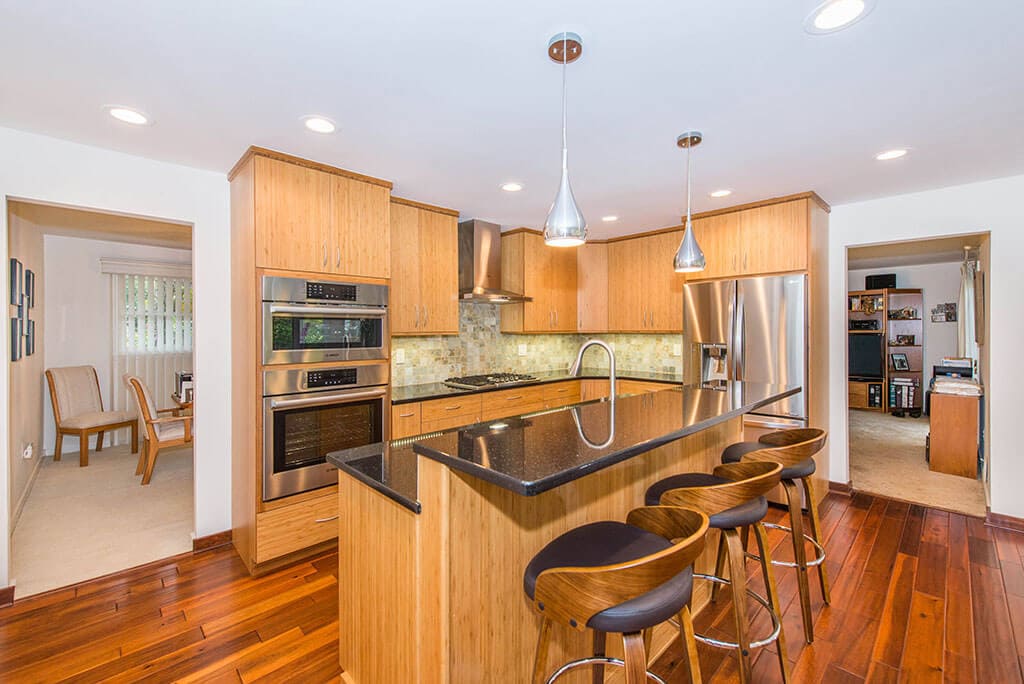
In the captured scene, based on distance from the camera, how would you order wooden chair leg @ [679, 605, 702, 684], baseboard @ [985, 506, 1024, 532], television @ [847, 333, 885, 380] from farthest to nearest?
1. television @ [847, 333, 885, 380]
2. baseboard @ [985, 506, 1024, 532]
3. wooden chair leg @ [679, 605, 702, 684]

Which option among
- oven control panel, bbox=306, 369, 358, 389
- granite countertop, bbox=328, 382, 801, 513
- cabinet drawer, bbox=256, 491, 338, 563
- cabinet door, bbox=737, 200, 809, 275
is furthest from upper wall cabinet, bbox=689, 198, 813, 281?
cabinet drawer, bbox=256, 491, 338, 563

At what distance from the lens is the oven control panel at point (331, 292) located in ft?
9.12

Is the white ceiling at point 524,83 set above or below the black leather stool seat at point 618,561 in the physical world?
above

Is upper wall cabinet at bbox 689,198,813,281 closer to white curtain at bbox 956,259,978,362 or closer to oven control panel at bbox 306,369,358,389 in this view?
oven control panel at bbox 306,369,358,389

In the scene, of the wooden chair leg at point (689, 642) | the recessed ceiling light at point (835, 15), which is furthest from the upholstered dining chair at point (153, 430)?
the recessed ceiling light at point (835, 15)

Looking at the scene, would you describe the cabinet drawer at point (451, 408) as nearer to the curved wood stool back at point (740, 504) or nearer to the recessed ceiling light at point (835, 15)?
the curved wood stool back at point (740, 504)

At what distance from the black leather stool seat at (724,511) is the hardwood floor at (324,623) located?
75 centimetres

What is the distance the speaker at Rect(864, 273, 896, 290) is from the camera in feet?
24.9

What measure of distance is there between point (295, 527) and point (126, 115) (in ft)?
7.70

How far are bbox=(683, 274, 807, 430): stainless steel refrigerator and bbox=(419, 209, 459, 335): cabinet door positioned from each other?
212cm

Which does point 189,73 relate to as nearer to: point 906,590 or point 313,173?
point 313,173

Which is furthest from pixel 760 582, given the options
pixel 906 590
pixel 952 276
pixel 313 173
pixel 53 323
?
pixel 952 276

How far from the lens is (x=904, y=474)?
4355 millimetres

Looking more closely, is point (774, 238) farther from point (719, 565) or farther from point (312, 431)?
point (312, 431)
